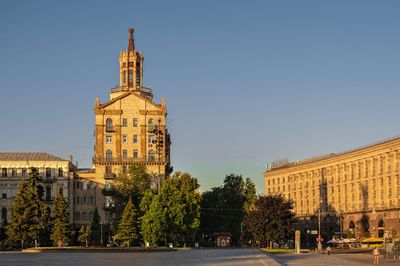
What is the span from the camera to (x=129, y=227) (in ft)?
383

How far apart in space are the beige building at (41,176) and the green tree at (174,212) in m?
31.4

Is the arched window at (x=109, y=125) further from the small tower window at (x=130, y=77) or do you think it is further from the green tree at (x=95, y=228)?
the green tree at (x=95, y=228)

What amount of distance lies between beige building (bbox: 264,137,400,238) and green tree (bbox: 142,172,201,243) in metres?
32.3

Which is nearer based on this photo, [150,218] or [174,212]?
[150,218]

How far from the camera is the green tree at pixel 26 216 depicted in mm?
112438

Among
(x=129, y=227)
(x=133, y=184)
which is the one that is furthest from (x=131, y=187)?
(x=129, y=227)

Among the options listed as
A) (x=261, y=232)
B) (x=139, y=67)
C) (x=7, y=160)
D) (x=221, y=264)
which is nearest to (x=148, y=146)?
(x=139, y=67)

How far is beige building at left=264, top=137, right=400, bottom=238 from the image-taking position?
138 metres

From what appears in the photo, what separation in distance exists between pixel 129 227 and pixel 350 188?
57004 mm

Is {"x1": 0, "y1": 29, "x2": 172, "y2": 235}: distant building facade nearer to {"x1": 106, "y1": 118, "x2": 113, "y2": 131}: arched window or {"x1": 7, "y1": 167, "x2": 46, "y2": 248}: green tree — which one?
{"x1": 106, "y1": 118, "x2": 113, "y2": 131}: arched window

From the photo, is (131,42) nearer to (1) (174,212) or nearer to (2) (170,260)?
(1) (174,212)

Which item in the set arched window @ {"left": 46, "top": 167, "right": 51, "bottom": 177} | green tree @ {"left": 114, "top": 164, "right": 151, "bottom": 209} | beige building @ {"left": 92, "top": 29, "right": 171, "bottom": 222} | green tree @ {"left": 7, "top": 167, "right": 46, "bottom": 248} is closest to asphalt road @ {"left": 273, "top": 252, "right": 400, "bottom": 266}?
green tree @ {"left": 7, "top": 167, "right": 46, "bottom": 248}

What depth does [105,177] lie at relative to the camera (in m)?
144

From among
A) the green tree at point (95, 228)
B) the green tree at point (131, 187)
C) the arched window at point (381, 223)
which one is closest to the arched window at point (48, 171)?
the green tree at point (95, 228)
